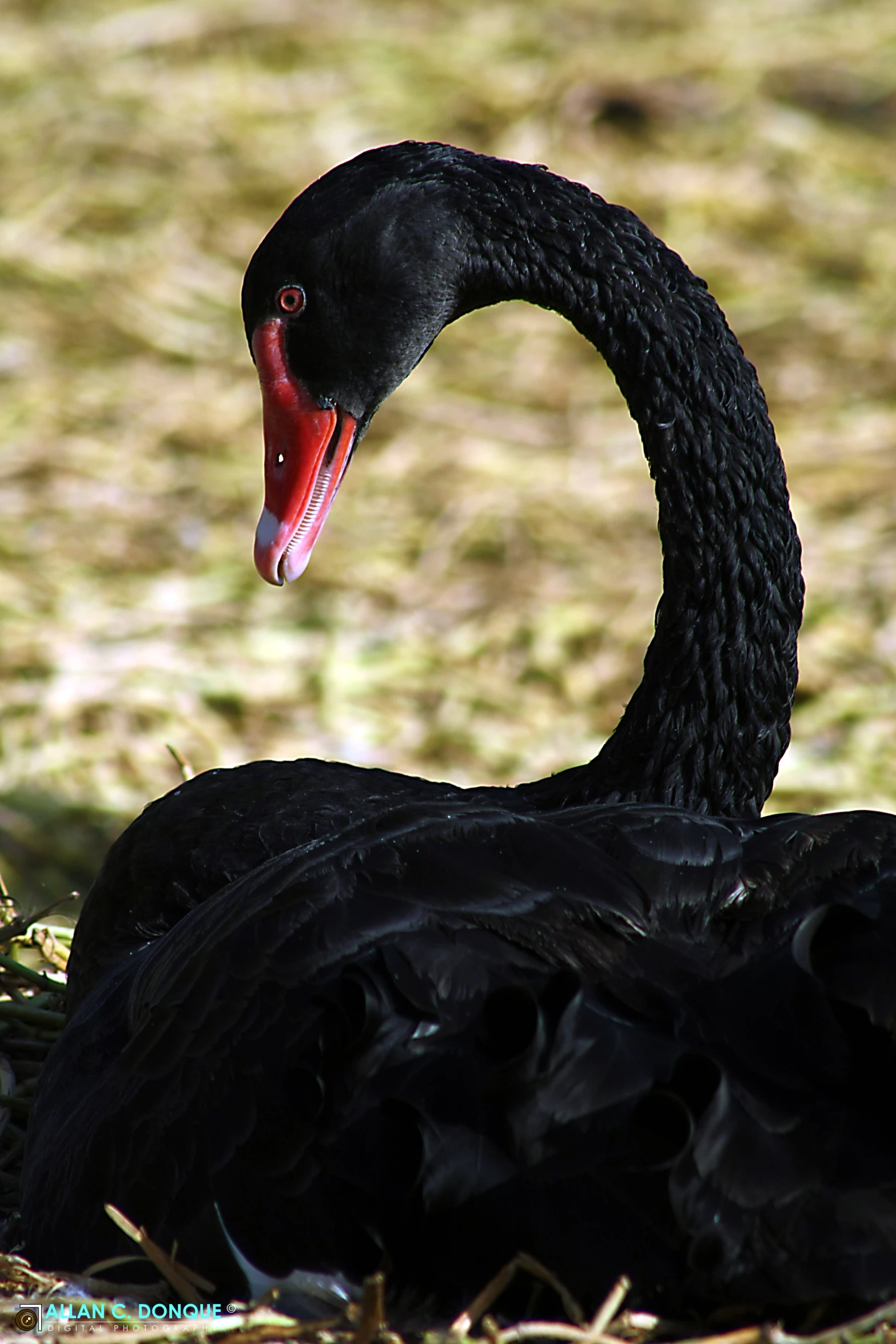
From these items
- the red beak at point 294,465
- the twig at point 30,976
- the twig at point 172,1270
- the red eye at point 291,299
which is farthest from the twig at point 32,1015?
the red eye at point 291,299

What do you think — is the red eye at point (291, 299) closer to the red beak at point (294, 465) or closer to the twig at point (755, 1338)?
the red beak at point (294, 465)

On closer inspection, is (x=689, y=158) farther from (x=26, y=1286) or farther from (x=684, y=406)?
(x=26, y=1286)

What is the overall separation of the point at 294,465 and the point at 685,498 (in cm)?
59

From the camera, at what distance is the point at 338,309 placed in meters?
2.50

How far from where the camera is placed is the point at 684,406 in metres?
2.53

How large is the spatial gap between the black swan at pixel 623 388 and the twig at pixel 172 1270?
73 cm

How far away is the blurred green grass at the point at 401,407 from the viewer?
4328mm

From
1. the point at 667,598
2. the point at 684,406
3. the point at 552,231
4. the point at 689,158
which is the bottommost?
the point at 667,598

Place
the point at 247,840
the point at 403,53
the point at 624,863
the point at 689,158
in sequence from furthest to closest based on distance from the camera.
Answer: the point at 403,53
the point at 689,158
the point at 247,840
the point at 624,863

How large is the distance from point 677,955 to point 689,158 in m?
5.89

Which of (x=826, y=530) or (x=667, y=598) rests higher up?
(x=826, y=530)

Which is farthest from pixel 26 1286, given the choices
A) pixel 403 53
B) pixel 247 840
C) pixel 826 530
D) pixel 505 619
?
pixel 403 53

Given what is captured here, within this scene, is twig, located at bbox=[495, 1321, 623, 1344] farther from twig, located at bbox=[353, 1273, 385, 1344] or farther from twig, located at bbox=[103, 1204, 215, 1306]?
twig, located at bbox=[103, 1204, 215, 1306]

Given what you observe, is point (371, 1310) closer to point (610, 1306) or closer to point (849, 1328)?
point (610, 1306)
